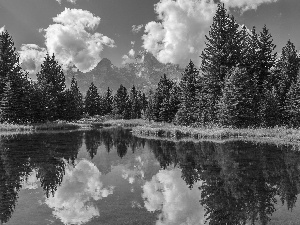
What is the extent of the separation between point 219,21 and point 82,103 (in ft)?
246

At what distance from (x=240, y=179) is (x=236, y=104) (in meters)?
30.9

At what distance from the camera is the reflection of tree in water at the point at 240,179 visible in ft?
32.6

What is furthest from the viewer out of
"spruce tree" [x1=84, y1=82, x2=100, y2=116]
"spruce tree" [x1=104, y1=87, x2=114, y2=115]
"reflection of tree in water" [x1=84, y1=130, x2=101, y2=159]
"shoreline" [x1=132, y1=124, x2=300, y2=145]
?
"spruce tree" [x1=104, y1=87, x2=114, y2=115]

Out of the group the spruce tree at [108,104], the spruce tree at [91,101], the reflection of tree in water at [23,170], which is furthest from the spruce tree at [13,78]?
the spruce tree at [108,104]

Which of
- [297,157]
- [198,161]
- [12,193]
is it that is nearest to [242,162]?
[198,161]

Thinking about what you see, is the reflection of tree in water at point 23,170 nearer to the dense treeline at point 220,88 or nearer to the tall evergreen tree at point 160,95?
the dense treeline at point 220,88

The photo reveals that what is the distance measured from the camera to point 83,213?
968 cm

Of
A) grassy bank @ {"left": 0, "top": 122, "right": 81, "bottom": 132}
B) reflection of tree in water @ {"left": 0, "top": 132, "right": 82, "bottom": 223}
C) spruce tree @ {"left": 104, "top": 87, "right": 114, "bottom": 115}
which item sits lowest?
reflection of tree in water @ {"left": 0, "top": 132, "right": 82, "bottom": 223}

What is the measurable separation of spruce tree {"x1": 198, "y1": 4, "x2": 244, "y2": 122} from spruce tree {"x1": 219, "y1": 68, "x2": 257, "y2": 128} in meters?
5.71

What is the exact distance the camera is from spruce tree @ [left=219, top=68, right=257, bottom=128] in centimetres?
4375

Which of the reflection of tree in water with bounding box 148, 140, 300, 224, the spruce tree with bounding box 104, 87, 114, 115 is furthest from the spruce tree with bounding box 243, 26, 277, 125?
the spruce tree with bounding box 104, 87, 114, 115

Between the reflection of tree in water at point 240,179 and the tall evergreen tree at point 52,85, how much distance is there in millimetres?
49950

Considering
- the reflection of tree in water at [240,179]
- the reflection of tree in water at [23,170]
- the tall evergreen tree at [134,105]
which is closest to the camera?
the reflection of tree in water at [240,179]

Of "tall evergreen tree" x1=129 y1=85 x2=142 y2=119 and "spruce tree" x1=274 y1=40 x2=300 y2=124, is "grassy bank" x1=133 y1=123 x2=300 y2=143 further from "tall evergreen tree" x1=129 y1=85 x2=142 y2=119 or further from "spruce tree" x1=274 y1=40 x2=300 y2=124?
"tall evergreen tree" x1=129 y1=85 x2=142 y2=119
